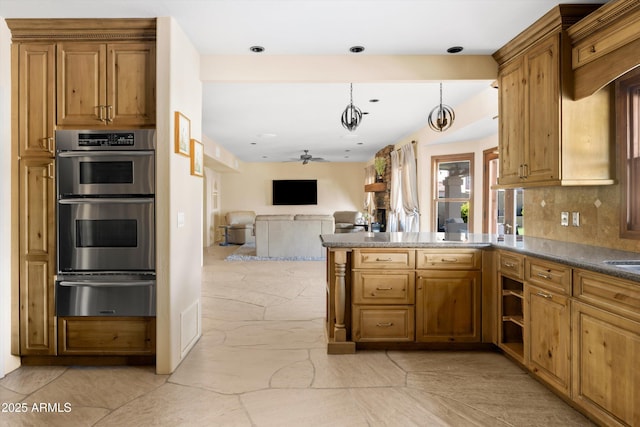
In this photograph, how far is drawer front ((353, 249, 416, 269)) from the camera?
3.10m

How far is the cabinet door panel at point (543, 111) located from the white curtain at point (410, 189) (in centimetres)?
424

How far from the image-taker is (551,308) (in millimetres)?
2357

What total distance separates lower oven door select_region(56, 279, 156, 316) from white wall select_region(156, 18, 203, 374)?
0.14 m

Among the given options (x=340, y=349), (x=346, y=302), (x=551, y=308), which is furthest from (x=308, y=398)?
(x=551, y=308)

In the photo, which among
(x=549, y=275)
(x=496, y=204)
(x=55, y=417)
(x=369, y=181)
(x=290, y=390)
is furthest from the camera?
(x=369, y=181)

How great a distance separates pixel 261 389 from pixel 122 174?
1865 millimetres

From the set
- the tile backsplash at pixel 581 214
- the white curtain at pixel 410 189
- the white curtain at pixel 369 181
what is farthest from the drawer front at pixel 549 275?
the white curtain at pixel 369 181

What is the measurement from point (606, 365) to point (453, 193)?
515 cm

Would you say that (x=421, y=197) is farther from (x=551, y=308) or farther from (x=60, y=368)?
(x=60, y=368)

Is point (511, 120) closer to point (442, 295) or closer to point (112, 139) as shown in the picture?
point (442, 295)

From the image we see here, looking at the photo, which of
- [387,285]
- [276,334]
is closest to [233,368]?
[276,334]

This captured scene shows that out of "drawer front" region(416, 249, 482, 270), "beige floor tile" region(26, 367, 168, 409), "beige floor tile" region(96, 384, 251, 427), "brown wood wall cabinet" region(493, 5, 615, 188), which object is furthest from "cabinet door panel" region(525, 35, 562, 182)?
"beige floor tile" region(26, 367, 168, 409)

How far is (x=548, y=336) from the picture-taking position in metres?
2.40

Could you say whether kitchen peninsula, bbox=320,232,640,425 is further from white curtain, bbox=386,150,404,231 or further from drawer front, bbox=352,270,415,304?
white curtain, bbox=386,150,404,231
